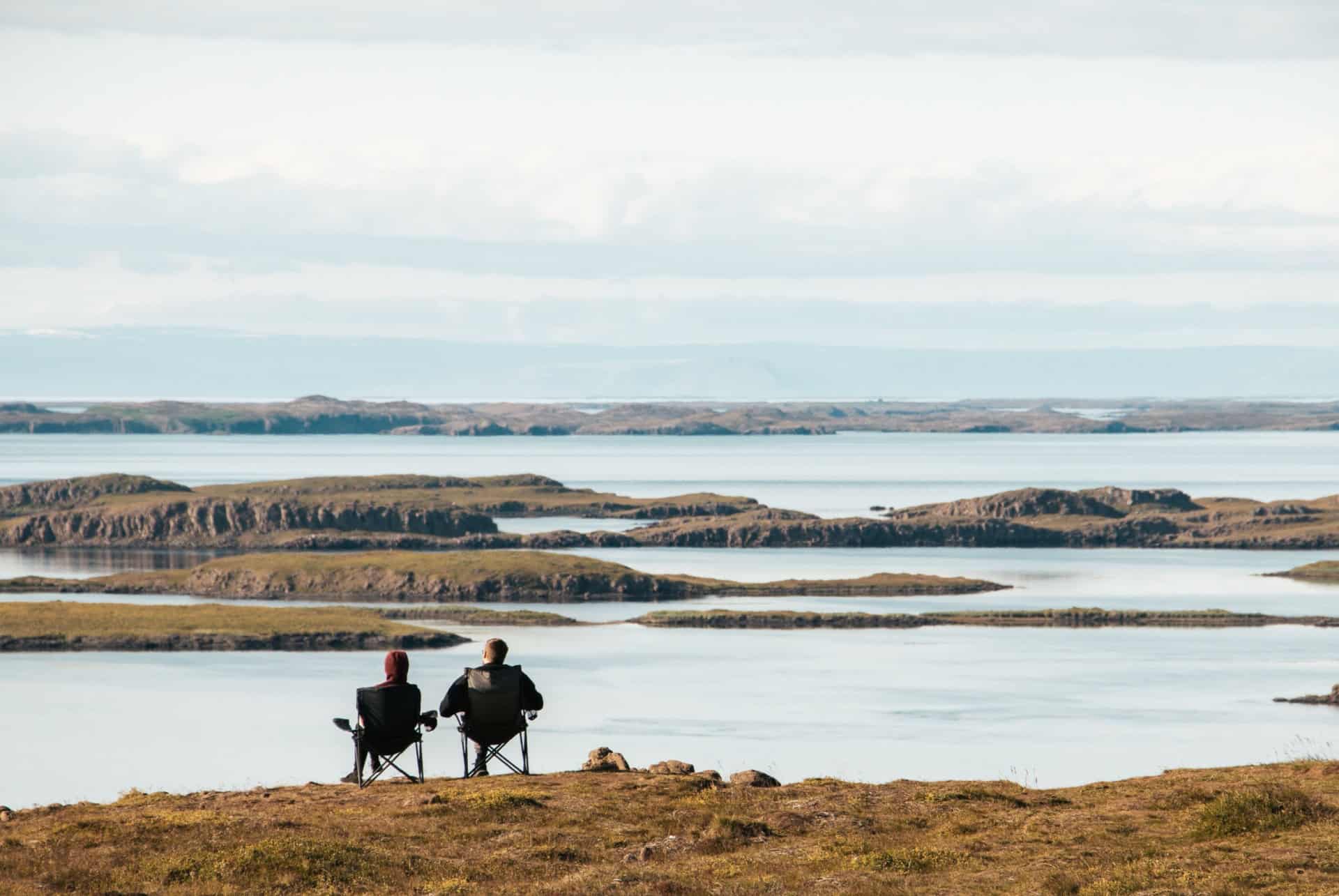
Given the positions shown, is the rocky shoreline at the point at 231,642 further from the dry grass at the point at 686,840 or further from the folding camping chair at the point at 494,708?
the dry grass at the point at 686,840

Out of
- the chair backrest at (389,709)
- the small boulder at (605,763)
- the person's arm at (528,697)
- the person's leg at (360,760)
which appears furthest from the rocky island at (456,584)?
the chair backrest at (389,709)

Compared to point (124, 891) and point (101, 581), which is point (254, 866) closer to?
point (124, 891)

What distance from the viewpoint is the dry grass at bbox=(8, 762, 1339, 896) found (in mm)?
18375

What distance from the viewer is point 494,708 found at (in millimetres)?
23641

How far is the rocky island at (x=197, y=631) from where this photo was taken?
106 metres

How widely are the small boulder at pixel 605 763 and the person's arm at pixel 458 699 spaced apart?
10.8 ft

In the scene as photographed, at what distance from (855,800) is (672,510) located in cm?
17392

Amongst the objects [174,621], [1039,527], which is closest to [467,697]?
[174,621]

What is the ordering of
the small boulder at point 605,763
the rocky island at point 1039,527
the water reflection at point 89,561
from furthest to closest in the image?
1. the rocky island at point 1039,527
2. the water reflection at point 89,561
3. the small boulder at point 605,763

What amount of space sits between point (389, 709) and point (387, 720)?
0.56 ft

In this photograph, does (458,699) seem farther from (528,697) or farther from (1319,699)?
(1319,699)

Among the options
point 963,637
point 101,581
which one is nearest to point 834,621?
point 963,637

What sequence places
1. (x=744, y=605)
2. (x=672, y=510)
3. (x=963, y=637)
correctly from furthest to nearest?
(x=672, y=510) → (x=744, y=605) → (x=963, y=637)

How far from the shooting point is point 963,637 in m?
113
